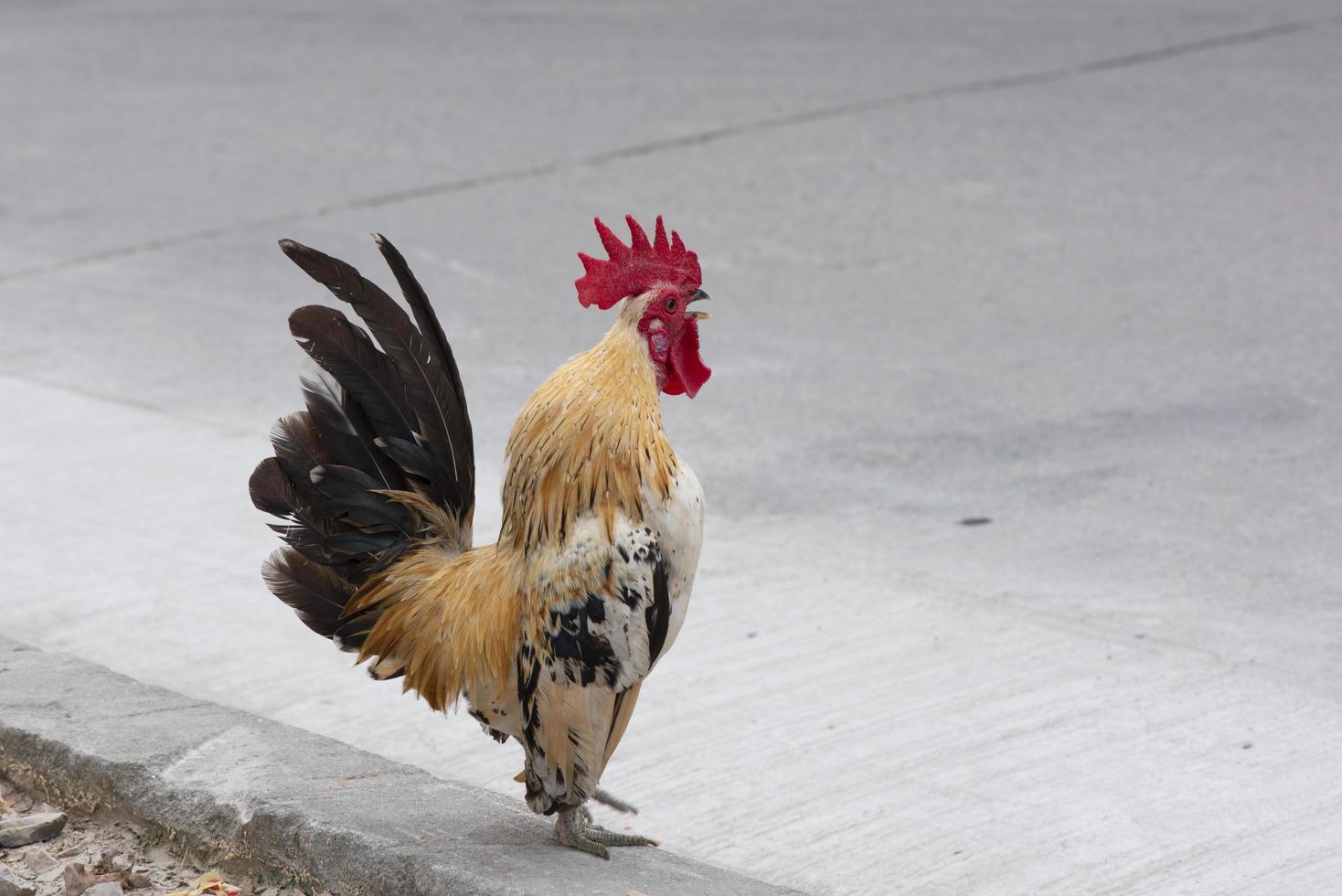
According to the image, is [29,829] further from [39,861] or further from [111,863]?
[111,863]

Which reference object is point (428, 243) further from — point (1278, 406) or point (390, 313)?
point (390, 313)

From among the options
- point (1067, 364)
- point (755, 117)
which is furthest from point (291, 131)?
point (1067, 364)

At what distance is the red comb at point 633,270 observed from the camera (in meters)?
3.42

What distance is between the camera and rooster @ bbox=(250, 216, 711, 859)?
3.27 meters

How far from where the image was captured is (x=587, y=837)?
362 centimetres

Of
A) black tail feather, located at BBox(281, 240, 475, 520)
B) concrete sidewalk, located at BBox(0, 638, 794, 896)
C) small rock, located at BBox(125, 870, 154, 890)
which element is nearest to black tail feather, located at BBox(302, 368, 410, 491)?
black tail feather, located at BBox(281, 240, 475, 520)

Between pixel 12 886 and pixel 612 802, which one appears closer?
pixel 12 886

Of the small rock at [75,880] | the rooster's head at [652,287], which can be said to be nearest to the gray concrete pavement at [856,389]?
the small rock at [75,880]

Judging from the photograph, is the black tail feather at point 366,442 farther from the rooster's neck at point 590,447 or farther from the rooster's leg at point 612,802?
the rooster's leg at point 612,802

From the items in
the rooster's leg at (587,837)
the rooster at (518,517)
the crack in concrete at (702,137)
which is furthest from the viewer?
the crack in concrete at (702,137)

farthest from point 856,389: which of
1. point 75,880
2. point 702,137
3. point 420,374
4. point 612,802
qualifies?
point 702,137

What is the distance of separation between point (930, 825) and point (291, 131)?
33.9ft

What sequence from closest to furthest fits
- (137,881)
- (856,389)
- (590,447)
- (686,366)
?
(590,447) → (686,366) → (137,881) → (856,389)

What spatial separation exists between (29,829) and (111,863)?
24 cm
